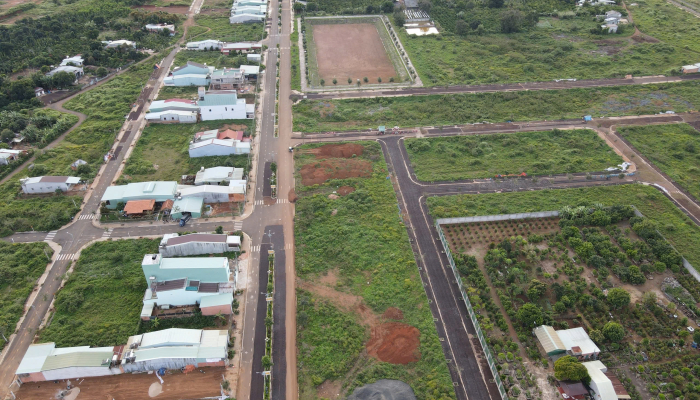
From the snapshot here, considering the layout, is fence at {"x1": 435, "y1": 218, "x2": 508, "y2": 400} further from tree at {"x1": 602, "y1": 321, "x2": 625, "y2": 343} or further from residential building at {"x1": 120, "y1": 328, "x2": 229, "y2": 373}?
residential building at {"x1": 120, "y1": 328, "x2": 229, "y2": 373}

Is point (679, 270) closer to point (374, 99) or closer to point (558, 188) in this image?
point (558, 188)

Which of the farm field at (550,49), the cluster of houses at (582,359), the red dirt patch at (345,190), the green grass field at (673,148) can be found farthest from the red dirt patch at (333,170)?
the green grass field at (673,148)

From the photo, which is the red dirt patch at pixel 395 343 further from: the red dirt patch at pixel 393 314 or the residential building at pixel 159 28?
the residential building at pixel 159 28

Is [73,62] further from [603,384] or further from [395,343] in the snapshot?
[603,384]

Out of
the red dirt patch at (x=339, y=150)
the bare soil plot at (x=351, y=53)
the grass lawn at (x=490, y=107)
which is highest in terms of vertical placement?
the bare soil plot at (x=351, y=53)

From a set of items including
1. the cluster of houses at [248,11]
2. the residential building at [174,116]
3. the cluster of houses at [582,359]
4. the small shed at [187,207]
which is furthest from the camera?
the cluster of houses at [248,11]

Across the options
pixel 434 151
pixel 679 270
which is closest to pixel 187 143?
pixel 434 151

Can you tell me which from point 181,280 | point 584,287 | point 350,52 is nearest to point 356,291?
point 181,280
